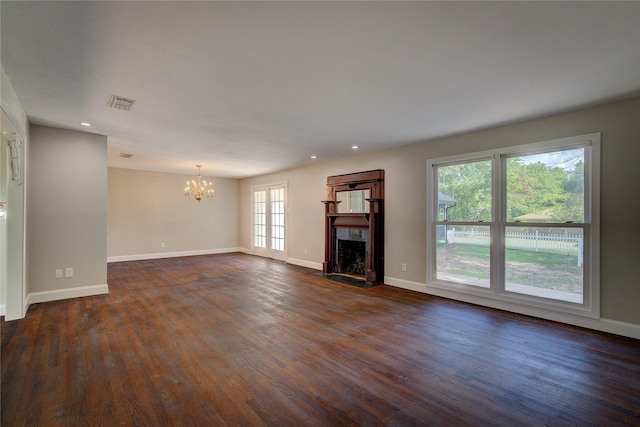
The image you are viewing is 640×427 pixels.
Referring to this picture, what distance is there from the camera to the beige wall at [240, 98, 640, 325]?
3074 mm

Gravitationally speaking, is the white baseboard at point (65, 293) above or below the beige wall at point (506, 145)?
below

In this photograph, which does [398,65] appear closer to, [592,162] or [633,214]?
[592,162]

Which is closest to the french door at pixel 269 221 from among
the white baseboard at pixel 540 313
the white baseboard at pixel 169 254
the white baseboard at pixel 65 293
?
the white baseboard at pixel 169 254

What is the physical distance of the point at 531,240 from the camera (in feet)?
12.4

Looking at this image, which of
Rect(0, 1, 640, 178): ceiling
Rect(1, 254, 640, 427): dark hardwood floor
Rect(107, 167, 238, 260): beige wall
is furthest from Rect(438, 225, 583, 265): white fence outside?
Rect(107, 167, 238, 260): beige wall

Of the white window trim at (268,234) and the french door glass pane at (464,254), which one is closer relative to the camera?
the french door glass pane at (464,254)

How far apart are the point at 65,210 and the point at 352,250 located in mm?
4924

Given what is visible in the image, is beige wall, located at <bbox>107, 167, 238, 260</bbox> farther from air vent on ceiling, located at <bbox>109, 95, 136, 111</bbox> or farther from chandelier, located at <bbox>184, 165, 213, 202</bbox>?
air vent on ceiling, located at <bbox>109, 95, 136, 111</bbox>

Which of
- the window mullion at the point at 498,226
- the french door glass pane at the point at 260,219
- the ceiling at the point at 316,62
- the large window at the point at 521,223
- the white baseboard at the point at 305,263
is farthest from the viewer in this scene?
the french door glass pane at the point at 260,219

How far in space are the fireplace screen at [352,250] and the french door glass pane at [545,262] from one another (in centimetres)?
246

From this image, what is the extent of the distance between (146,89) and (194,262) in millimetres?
5793

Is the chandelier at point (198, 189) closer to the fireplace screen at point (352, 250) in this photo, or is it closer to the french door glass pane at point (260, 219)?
the french door glass pane at point (260, 219)

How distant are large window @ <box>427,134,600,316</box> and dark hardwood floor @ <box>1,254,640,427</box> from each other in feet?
1.48

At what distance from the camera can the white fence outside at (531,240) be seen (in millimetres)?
3479
